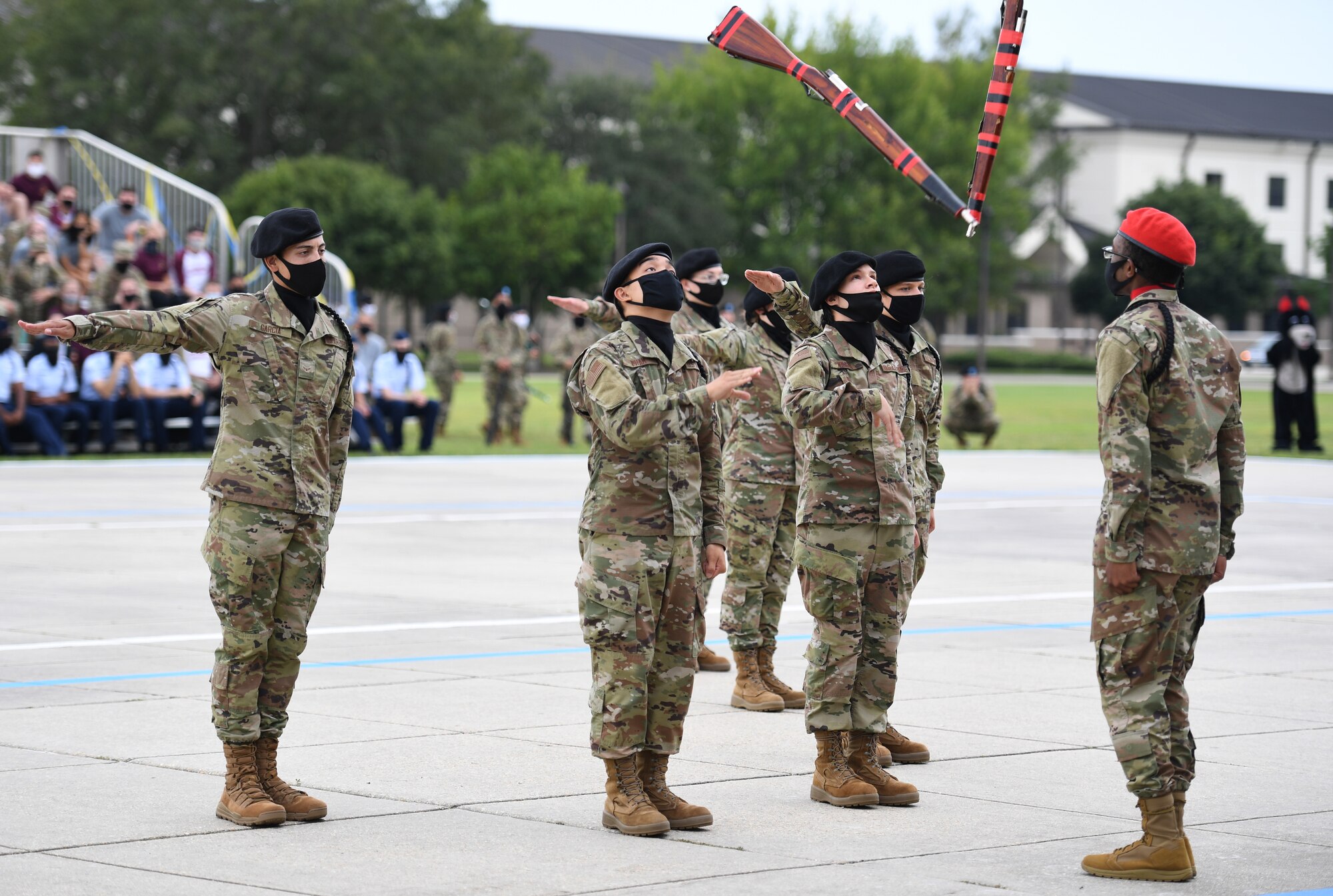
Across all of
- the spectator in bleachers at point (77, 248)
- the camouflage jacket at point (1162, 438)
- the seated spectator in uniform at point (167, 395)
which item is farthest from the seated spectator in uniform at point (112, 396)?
the camouflage jacket at point (1162, 438)

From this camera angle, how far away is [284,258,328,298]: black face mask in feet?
22.5

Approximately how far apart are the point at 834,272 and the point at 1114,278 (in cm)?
131

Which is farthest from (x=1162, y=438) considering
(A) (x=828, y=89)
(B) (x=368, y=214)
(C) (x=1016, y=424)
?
(B) (x=368, y=214)

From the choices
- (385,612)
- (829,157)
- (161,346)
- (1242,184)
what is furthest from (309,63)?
(161,346)

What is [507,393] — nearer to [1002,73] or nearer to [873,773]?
[1002,73]

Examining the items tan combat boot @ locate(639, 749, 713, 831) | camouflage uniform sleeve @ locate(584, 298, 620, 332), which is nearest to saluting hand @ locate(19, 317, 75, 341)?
tan combat boot @ locate(639, 749, 713, 831)

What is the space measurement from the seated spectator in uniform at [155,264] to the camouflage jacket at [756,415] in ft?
51.6

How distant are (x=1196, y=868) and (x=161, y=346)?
426cm

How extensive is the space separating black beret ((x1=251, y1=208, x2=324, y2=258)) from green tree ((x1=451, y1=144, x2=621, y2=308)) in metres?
63.7

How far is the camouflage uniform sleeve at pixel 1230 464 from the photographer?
6.28 metres

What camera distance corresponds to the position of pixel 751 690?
29.7 ft

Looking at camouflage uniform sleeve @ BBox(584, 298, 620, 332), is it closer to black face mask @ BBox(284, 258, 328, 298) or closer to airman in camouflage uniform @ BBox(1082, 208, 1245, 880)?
black face mask @ BBox(284, 258, 328, 298)

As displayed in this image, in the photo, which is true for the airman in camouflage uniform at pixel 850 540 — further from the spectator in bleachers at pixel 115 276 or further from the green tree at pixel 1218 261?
the green tree at pixel 1218 261

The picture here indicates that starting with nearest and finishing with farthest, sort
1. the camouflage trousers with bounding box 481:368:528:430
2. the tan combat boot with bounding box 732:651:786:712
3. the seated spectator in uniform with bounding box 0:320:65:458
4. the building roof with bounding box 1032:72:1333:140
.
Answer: the tan combat boot with bounding box 732:651:786:712 < the seated spectator in uniform with bounding box 0:320:65:458 < the camouflage trousers with bounding box 481:368:528:430 < the building roof with bounding box 1032:72:1333:140
